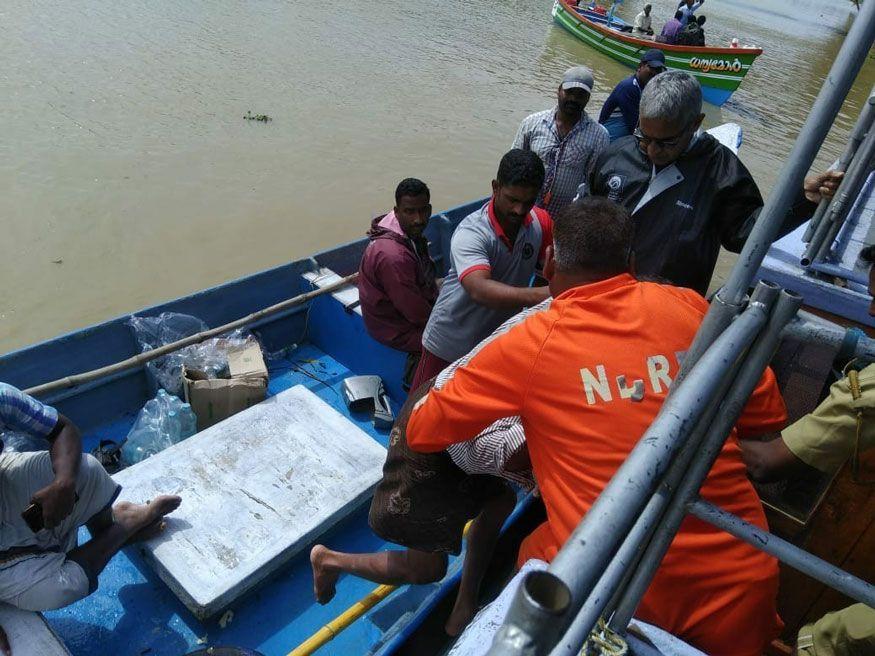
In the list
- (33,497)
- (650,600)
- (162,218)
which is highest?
(650,600)

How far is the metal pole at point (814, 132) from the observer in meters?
0.86

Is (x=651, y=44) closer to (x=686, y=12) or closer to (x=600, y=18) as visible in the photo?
(x=686, y=12)

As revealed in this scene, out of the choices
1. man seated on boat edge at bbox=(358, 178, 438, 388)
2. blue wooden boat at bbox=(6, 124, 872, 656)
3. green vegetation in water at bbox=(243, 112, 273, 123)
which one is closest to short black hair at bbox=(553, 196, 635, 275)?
blue wooden boat at bbox=(6, 124, 872, 656)

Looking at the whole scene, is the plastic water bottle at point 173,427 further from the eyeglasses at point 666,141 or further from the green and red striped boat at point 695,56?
the green and red striped boat at point 695,56

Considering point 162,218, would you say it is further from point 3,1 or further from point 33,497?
point 3,1

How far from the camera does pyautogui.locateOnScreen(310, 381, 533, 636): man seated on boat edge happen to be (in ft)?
6.33

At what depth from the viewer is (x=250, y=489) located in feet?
9.61

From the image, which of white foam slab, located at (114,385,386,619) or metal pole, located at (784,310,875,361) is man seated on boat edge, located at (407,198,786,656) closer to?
metal pole, located at (784,310,875,361)

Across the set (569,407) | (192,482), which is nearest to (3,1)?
(192,482)

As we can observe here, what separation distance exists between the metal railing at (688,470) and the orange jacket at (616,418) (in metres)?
→ 0.24

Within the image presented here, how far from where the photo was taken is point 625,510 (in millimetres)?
738

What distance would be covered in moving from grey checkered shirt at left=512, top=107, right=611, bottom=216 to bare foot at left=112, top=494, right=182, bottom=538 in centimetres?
288

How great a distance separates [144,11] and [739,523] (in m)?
15.6

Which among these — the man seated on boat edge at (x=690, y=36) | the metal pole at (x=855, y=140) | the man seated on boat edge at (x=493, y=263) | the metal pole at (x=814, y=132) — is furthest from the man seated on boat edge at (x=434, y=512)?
the man seated on boat edge at (x=690, y=36)
